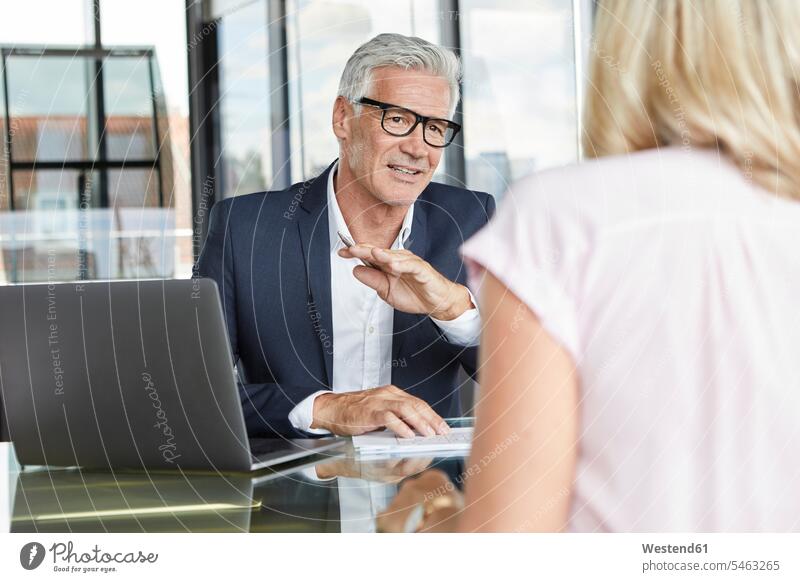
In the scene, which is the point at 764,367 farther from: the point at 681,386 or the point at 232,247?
the point at 232,247

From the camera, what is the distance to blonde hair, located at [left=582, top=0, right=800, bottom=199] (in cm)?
42

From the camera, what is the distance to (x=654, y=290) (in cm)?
43

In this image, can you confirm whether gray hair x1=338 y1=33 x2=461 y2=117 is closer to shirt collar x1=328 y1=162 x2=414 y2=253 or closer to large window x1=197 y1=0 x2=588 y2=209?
shirt collar x1=328 y1=162 x2=414 y2=253

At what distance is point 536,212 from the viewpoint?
Answer: 0.40 metres

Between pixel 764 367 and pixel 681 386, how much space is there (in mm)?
54

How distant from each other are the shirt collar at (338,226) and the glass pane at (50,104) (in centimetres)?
186

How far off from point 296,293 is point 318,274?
0.04 meters

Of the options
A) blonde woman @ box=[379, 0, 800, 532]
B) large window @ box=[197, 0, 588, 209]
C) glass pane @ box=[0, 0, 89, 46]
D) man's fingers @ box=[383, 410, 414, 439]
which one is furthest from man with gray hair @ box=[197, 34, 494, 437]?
glass pane @ box=[0, 0, 89, 46]

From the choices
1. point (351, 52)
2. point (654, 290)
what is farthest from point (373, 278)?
point (351, 52)

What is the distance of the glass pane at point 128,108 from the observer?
2912 millimetres

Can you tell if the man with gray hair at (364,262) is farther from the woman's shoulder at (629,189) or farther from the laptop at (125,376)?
the woman's shoulder at (629,189)

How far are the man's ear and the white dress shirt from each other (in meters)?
0.09

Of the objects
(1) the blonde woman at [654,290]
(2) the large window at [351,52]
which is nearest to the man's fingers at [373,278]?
(1) the blonde woman at [654,290]

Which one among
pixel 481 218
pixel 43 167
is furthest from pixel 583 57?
pixel 43 167
